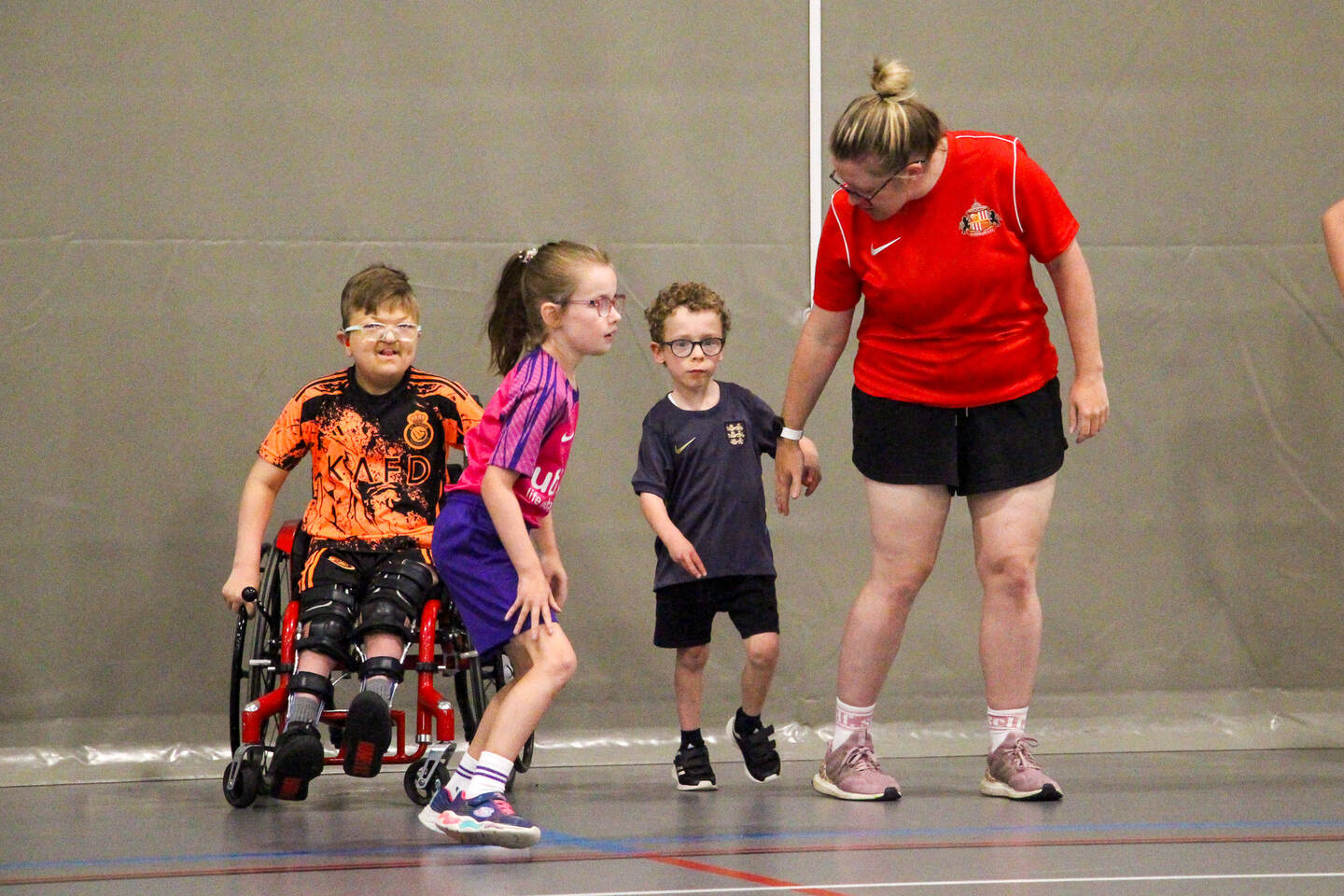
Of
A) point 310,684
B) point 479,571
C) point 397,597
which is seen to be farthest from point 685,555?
point 310,684

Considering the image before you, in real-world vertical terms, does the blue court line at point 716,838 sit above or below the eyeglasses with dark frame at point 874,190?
below

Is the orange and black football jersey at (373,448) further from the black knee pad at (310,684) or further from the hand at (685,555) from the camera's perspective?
the hand at (685,555)

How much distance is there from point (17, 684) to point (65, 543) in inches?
14.5

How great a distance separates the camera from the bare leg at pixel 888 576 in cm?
293

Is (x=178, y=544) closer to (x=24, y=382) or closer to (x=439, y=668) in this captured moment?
(x=24, y=382)

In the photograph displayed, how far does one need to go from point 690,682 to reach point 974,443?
912mm

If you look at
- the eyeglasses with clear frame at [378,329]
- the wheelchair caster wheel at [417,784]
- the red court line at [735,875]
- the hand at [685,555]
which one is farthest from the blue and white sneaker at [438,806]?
the eyeglasses with clear frame at [378,329]

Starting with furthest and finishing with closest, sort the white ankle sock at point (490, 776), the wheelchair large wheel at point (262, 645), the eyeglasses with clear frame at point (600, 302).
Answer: the wheelchair large wheel at point (262, 645) < the eyeglasses with clear frame at point (600, 302) < the white ankle sock at point (490, 776)

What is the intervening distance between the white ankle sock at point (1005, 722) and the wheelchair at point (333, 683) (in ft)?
3.30

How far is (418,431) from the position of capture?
3.32 metres

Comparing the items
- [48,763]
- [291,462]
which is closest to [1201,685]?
[291,462]

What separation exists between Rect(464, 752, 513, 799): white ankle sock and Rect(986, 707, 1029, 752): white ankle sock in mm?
1044

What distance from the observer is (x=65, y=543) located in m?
3.73

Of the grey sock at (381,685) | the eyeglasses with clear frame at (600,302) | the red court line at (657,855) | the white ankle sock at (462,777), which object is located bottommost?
the red court line at (657,855)
